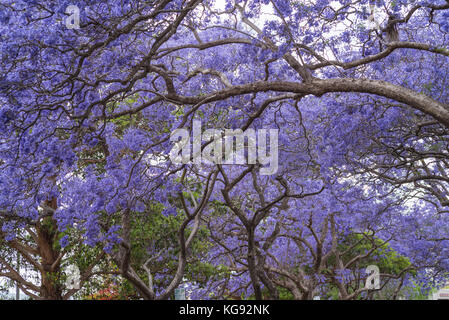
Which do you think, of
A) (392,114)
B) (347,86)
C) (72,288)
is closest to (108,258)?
(72,288)

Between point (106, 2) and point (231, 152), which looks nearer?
point (106, 2)

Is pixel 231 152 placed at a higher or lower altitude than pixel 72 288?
higher

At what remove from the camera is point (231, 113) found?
8.55m

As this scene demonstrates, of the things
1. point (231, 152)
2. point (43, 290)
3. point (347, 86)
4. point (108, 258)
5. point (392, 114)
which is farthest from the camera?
point (43, 290)

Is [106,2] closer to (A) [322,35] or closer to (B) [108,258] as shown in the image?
(A) [322,35]

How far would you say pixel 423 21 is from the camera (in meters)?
9.89

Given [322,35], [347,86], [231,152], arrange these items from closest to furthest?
[347,86]
[322,35]
[231,152]

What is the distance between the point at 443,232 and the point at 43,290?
8869 mm

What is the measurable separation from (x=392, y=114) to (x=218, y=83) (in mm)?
3195

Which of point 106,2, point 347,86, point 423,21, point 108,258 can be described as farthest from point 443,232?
point 106,2

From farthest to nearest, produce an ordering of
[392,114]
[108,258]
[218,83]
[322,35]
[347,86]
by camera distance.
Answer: [108,258] → [218,83] → [392,114] → [322,35] → [347,86]

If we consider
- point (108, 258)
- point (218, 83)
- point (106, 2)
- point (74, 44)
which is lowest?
point (108, 258)

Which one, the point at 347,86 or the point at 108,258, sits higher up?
the point at 347,86

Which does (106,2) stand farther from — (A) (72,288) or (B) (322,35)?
(A) (72,288)
